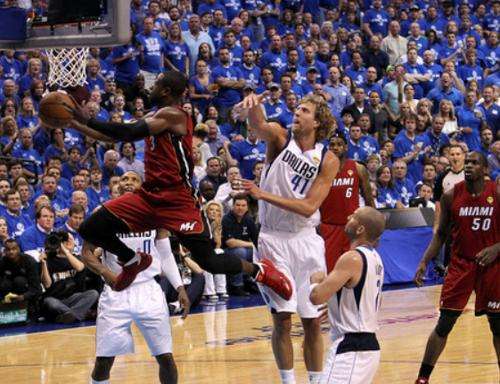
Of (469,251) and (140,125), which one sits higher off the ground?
(140,125)

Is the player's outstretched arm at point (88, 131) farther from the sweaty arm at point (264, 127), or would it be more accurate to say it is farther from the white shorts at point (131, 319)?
the white shorts at point (131, 319)

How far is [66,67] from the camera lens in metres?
10.2

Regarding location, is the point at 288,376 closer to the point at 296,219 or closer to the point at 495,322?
the point at 296,219

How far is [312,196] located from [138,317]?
164 centimetres

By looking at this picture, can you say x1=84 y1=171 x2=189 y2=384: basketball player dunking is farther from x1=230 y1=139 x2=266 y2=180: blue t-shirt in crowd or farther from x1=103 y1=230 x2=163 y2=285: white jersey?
x1=230 y1=139 x2=266 y2=180: blue t-shirt in crowd

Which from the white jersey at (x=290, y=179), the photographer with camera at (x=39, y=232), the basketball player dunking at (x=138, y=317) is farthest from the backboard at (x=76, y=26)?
the photographer with camera at (x=39, y=232)

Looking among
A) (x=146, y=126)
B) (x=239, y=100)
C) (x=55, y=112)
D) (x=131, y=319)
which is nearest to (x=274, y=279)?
(x=131, y=319)

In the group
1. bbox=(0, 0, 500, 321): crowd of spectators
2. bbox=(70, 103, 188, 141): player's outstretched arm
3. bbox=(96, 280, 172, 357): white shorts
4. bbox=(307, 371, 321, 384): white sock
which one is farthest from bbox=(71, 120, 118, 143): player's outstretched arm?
bbox=(0, 0, 500, 321): crowd of spectators

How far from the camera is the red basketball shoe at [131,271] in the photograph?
364 inches

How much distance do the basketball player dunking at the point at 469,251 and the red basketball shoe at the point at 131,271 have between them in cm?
258

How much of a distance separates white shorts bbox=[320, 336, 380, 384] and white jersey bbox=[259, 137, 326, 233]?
208cm

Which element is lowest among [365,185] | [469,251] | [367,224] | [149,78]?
[149,78]

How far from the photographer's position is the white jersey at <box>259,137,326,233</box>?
962cm

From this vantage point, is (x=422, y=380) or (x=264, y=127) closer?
(x=264, y=127)
